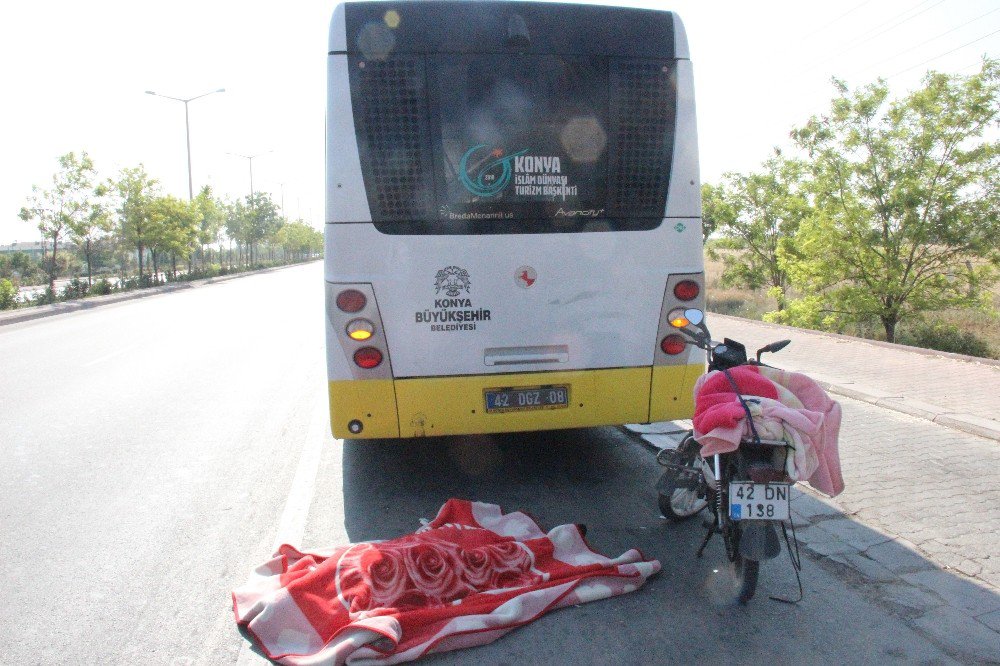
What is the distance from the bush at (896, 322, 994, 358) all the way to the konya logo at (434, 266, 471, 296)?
47.0ft

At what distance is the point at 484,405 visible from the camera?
17.3 ft

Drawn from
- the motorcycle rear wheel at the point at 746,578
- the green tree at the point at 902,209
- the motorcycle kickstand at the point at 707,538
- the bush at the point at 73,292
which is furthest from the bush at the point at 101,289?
the motorcycle rear wheel at the point at 746,578

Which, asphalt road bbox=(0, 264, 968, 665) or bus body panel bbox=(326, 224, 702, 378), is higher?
bus body panel bbox=(326, 224, 702, 378)

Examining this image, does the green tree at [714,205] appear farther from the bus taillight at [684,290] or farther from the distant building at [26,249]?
the distant building at [26,249]

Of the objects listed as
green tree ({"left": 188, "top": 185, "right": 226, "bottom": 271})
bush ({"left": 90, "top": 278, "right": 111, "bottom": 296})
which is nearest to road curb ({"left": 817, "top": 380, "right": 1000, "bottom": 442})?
bush ({"left": 90, "top": 278, "right": 111, "bottom": 296})

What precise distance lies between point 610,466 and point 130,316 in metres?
20.0

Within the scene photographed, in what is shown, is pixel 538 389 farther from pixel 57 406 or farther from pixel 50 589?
pixel 57 406

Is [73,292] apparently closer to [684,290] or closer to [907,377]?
[907,377]

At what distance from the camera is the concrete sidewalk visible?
7.39m

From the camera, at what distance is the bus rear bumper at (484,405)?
203 inches

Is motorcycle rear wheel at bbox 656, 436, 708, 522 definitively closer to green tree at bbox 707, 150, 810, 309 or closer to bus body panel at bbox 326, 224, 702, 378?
bus body panel at bbox 326, 224, 702, 378

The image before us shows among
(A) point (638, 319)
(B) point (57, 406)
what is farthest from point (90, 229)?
(A) point (638, 319)

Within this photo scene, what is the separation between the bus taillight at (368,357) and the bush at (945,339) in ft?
48.3

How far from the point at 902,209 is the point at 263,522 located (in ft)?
47.8
